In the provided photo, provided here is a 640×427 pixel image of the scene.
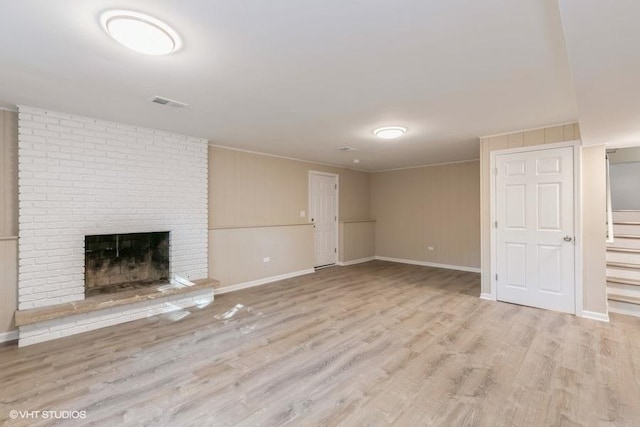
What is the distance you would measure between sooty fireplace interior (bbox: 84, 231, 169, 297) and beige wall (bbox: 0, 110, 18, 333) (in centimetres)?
61

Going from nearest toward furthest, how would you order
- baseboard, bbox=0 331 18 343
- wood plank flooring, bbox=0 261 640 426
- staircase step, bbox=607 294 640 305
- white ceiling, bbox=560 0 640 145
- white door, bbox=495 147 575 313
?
white ceiling, bbox=560 0 640 145
wood plank flooring, bbox=0 261 640 426
baseboard, bbox=0 331 18 343
staircase step, bbox=607 294 640 305
white door, bbox=495 147 575 313

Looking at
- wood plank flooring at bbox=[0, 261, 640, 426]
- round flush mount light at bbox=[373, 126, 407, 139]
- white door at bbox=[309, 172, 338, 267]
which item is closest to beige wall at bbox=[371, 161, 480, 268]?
white door at bbox=[309, 172, 338, 267]

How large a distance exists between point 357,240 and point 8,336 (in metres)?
6.10

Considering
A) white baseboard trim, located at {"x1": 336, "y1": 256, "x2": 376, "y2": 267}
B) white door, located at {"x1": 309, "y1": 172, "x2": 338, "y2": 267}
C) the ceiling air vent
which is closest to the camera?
the ceiling air vent

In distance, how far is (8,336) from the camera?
3041 millimetres

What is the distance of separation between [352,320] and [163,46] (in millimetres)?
3170

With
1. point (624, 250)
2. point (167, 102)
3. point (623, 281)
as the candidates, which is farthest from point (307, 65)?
point (624, 250)

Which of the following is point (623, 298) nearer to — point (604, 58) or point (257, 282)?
point (604, 58)

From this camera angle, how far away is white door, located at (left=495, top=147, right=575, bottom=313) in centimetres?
371

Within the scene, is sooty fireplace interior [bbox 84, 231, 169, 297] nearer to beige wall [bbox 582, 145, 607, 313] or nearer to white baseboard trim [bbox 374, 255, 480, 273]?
white baseboard trim [bbox 374, 255, 480, 273]

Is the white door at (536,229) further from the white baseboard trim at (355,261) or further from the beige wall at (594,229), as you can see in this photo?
the white baseboard trim at (355,261)

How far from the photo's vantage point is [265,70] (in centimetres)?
230

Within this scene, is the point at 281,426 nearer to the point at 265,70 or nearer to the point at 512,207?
the point at 265,70

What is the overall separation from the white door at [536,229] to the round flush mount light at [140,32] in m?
4.19
